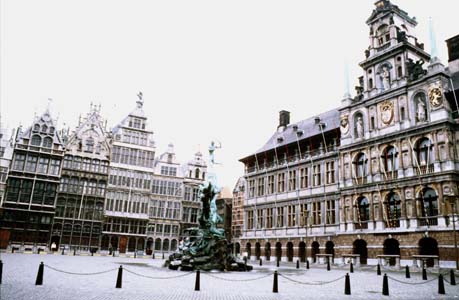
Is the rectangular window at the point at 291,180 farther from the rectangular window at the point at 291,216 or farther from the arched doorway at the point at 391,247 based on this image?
the arched doorway at the point at 391,247

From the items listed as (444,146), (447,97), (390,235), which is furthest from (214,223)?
(447,97)

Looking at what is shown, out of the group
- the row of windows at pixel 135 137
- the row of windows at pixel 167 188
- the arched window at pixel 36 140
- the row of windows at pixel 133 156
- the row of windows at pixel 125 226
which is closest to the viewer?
the arched window at pixel 36 140

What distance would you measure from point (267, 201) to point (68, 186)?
27.0 metres

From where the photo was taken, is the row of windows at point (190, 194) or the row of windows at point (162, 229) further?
the row of windows at point (190, 194)

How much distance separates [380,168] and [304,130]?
14181 mm

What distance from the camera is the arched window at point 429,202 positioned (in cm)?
2841

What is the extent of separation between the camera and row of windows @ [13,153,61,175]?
47.9 meters

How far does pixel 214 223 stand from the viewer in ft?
79.6

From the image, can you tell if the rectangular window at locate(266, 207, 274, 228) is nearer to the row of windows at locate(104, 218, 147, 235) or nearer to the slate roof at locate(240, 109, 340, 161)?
the slate roof at locate(240, 109, 340, 161)

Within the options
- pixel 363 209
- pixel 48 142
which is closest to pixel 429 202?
pixel 363 209

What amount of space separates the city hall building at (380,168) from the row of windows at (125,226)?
685 inches

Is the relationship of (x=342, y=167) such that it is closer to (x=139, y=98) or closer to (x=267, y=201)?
(x=267, y=201)

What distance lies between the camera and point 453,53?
34969mm

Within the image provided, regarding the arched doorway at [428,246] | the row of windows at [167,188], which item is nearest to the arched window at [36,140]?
the row of windows at [167,188]
